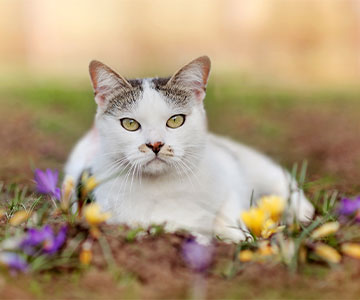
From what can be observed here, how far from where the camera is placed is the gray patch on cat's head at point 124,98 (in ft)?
9.14

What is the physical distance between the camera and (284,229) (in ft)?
8.46

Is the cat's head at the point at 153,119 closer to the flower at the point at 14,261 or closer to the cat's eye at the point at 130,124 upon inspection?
the cat's eye at the point at 130,124

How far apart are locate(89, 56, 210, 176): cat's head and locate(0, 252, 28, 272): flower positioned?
742 mm

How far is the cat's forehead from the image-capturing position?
8.97ft

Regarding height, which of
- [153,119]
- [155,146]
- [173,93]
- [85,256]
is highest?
[173,93]

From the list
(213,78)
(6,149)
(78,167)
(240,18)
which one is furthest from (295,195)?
(240,18)

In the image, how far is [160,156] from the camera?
8.66ft

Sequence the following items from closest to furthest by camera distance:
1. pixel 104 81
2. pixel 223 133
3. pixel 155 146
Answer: pixel 155 146 < pixel 104 81 < pixel 223 133

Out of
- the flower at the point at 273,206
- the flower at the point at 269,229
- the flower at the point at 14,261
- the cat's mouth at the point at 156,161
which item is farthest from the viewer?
the cat's mouth at the point at 156,161

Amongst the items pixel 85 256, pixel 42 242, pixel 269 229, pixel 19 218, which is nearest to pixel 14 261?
pixel 42 242

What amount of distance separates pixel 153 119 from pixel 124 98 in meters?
0.24

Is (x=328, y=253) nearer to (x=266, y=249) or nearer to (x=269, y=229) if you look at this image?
(x=266, y=249)

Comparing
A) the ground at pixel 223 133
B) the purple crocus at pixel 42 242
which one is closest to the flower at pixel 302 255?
the ground at pixel 223 133

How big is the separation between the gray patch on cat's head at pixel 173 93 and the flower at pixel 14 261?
111 centimetres
